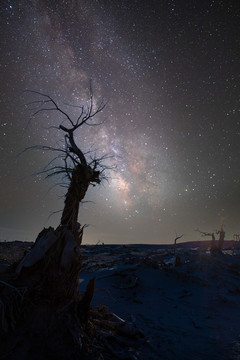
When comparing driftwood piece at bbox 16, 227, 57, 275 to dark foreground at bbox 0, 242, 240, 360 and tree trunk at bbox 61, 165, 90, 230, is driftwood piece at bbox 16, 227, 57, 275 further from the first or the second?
dark foreground at bbox 0, 242, 240, 360

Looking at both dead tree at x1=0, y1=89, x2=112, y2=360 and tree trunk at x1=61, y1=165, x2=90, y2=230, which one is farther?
tree trunk at x1=61, y1=165, x2=90, y2=230

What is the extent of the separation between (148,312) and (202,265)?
27.3 feet

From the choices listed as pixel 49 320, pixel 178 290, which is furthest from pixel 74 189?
pixel 178 290

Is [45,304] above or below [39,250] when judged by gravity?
below

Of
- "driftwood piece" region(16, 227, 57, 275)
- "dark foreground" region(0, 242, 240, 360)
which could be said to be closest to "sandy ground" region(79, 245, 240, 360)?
"dark foreground" region(0, 242, 240, 360)

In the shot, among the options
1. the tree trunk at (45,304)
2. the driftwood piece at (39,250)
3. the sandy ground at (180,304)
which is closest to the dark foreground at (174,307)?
the sandy ground at (180,304)

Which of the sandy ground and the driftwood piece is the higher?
the driftwood piece

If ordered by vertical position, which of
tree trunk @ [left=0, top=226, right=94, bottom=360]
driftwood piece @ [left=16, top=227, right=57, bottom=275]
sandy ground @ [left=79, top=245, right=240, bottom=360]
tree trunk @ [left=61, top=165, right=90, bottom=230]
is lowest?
sandy ground @ [left=79, top=245, right=240, bottom=360]

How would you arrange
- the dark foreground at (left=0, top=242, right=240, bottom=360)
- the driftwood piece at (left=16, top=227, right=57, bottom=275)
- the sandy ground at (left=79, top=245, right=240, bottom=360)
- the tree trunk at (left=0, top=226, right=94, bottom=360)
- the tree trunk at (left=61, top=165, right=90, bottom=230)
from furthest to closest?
the tree trunk at (left=61, top=165, right=90, bottom=230), the sandy ground at (left=79, top=245, right=240, bottom=360), the dark foreground at (left=0, top=242, right=240, bottom=360), the driftwood piece at (left=16, top=227, right=57, bottom=275), the tree trunk at (left=0, top=226, right=94, bottom=360)

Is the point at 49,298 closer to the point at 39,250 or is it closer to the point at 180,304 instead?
the point at 39,250

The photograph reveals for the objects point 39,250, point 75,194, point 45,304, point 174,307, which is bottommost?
point 174,307

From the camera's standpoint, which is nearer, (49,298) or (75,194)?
(49,298)

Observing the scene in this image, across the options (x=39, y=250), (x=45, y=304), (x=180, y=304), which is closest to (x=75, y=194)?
(x=39, y=250)

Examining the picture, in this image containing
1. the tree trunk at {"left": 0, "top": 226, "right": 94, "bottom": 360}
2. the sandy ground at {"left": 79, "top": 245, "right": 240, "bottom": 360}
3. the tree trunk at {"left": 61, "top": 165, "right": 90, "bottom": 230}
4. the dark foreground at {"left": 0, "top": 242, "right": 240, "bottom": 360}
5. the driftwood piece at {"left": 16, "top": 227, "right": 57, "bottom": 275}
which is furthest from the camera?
the tree trunk at {"left": 61, "top": 165, "right": 90, "bottom": 230}
